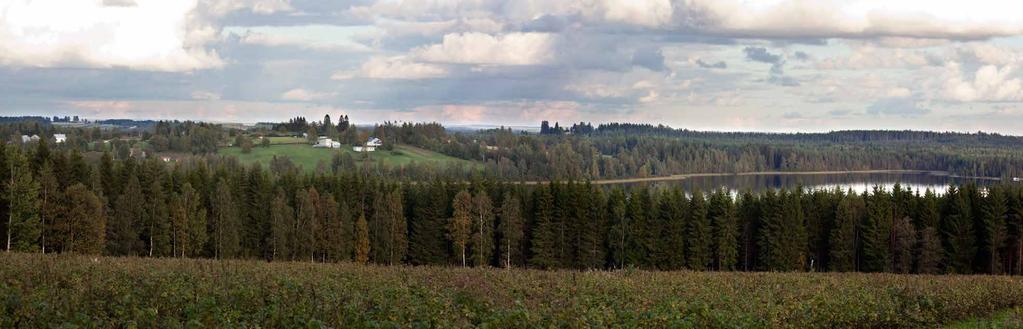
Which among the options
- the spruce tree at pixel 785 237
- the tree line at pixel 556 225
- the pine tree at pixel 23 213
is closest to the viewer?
the pine tree at pixel 23 213

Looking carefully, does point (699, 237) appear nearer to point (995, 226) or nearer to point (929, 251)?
point (929, 251)

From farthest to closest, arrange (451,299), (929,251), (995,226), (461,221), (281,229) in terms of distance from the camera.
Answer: (461,221)
(281,229)
(929,251)
(995,226)
(451,299)

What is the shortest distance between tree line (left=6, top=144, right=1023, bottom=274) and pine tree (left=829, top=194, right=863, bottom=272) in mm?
104

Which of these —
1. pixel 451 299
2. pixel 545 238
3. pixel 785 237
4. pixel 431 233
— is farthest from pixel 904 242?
pixel 451 299

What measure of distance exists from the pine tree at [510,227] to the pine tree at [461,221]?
8.19 ft

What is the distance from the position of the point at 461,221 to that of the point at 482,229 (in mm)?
1876

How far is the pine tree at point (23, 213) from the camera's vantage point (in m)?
53.5

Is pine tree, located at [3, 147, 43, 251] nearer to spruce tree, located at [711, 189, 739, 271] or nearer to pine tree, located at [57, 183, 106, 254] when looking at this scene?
pine tree, located at [57, 183, 106, 254]

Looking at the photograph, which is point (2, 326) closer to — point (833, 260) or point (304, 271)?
point (304, 271)

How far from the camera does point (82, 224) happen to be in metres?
55.1

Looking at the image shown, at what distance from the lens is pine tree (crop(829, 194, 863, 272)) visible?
62.2 m

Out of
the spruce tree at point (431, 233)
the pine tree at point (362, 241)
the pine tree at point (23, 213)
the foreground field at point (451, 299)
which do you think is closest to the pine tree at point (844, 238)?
the spruce tree at point (431, 233)

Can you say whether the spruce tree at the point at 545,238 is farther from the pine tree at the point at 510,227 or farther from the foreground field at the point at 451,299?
the foreground field at the point at 451,299

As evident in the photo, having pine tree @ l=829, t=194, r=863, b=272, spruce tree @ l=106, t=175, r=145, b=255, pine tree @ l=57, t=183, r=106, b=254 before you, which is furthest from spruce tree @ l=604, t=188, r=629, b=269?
pine tree @ l=57, t=183, r=106, b=254
